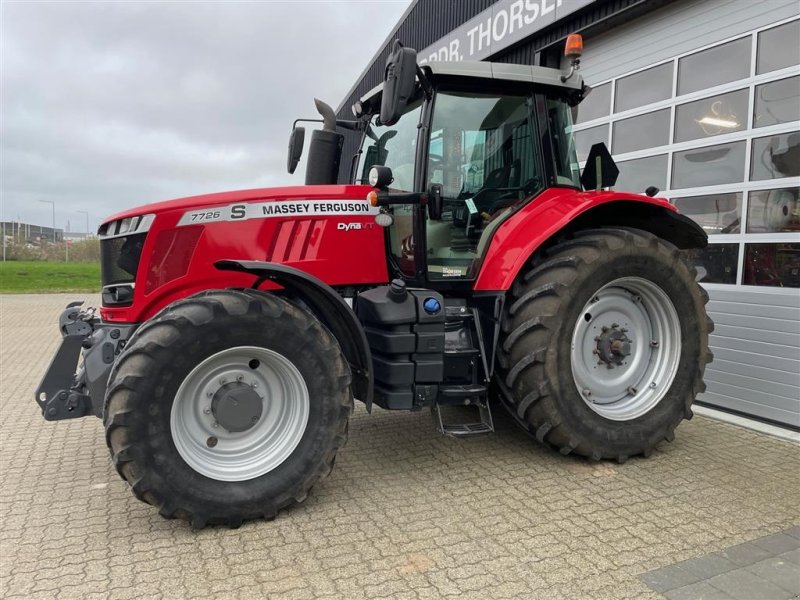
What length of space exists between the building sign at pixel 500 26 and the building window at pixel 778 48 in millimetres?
1964

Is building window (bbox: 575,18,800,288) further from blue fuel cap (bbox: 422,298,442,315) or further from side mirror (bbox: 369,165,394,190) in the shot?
side mirror (bbox: 369,165,394,190)

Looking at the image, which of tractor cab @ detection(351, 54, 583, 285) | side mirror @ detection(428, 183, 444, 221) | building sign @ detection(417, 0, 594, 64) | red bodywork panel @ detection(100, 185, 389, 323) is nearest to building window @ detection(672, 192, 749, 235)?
tractor cab @ detection(351, 54, 583, 285)

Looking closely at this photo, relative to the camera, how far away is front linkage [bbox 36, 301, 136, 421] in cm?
301

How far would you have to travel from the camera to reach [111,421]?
2.58 m

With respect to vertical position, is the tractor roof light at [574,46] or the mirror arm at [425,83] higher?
the tractor roof light at [574,46]

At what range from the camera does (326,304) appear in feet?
10.1

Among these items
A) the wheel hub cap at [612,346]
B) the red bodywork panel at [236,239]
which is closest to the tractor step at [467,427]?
the wheel hub cap at [612,346]

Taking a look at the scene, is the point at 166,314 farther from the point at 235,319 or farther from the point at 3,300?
the point at 3,300

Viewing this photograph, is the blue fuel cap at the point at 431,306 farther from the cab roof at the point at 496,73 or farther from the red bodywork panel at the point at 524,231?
the cab roof at the point at 496,73

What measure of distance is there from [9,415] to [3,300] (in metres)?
13.1

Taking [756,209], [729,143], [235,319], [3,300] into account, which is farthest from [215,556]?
[3,300]

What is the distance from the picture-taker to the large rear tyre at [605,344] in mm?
3365

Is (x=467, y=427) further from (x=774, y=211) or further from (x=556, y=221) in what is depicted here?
(x=774, y=211)

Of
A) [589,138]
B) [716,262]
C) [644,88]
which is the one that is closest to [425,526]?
[716,262]
